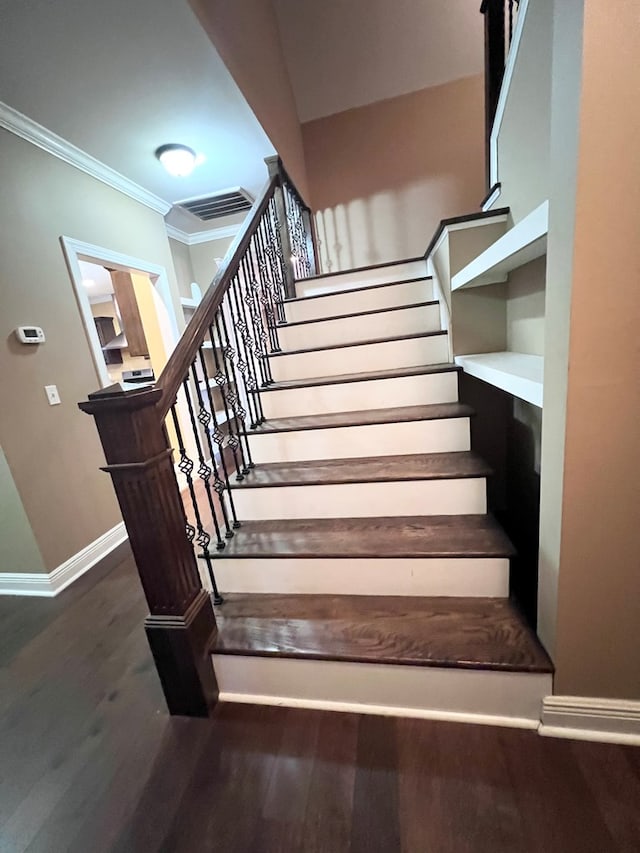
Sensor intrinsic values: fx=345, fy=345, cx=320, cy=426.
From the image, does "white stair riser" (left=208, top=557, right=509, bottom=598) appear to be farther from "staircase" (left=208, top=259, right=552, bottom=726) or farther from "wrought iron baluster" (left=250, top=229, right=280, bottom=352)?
"wrought iron baluster" (left=250, top=229, right=280, bottom=352)

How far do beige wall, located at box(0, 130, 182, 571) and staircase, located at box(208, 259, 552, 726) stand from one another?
133 centimetres

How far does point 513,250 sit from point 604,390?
48cm

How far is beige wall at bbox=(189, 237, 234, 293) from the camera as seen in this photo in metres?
4.16

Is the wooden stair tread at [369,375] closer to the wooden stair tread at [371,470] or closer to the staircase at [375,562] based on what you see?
the staircase at [375,562]

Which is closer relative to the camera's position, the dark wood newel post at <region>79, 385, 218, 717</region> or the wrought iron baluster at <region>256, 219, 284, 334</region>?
the dark wood newel post at <region>79, 385, 218, 717</region>

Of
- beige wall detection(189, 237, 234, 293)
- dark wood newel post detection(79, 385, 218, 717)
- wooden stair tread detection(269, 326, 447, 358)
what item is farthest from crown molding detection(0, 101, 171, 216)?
dark wood newel post detection(79, 385, 218, 717)

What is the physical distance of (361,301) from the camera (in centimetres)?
233

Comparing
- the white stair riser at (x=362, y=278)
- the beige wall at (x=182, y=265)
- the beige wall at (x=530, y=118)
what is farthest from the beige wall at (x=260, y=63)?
the beige wall at (x=182, y=265)

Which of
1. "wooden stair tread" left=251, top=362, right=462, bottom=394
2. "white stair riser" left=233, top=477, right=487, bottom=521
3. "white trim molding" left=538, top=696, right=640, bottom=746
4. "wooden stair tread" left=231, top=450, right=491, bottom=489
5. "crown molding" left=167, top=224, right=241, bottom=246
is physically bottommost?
"white trim molding" left=538, top=696, right=640, bottom=746

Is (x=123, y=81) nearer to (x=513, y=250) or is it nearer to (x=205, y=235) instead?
(x=513, y=250)

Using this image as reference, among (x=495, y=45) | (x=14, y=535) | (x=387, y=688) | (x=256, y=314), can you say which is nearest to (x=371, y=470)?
(x=387, y=688)

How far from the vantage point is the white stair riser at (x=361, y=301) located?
2.22 m

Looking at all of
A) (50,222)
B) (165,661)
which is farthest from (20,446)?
(165,661)

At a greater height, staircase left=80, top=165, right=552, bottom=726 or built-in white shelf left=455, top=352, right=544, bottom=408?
built-in white shelf left=455, top=352, right=544, bottom=408
